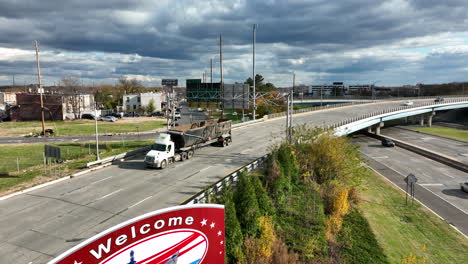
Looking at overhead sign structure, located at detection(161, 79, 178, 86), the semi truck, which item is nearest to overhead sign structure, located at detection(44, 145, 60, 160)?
the semi truck

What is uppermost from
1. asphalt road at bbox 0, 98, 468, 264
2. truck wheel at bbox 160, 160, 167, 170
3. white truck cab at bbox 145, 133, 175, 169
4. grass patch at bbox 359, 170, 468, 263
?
white truck cab at bbox 145, 133, 175, 169

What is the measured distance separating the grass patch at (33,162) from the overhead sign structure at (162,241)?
796 inches

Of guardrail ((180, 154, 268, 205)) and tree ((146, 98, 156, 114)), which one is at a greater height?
tree ((146, 98, 156, 114))

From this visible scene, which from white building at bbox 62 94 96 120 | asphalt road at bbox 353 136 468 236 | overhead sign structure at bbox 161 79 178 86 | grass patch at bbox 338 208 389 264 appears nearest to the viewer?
grass patch at bbox 338 208 389 264

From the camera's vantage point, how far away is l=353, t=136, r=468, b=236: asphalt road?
28.7 metres

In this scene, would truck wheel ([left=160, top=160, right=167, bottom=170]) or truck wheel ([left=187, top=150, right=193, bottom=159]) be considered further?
truck wheel ([left=187, top=150, right=193, bottom=159])

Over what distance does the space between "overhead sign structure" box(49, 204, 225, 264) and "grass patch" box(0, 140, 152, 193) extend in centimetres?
2021

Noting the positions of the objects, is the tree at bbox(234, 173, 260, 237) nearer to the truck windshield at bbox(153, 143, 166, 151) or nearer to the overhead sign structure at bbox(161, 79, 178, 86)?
the truck windshield at bbox(153, 143, 166, 151)

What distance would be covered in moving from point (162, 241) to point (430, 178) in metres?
43.7

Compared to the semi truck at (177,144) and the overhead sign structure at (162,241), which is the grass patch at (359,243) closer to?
the overhead sign structure at (162,241)

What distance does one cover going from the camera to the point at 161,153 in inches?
1043

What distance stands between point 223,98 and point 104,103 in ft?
317

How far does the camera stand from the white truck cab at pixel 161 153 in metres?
26.0

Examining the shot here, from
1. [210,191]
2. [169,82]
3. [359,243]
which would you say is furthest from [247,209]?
[169,82]
